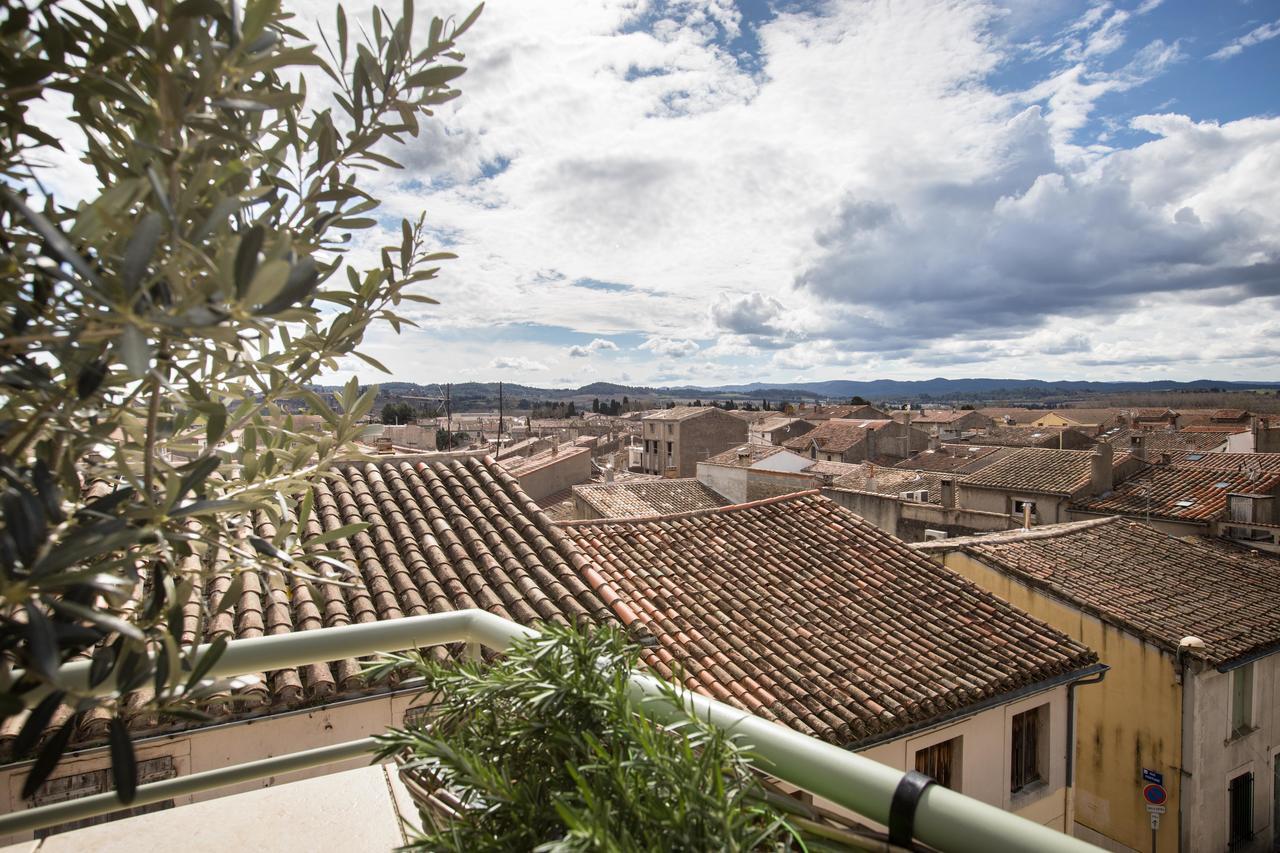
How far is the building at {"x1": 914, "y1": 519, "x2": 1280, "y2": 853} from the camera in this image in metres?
10.9

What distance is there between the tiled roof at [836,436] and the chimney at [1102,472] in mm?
21330

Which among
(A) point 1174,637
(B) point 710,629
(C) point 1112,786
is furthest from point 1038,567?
(B) point 710,629

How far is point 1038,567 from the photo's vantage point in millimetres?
12609

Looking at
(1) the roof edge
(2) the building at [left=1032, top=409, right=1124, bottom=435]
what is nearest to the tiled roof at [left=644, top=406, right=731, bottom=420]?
(2) the building at [left=1032, top=409, right=1124, bottom=435]

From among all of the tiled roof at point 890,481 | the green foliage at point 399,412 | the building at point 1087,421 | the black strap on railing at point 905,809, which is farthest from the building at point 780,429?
the black strap on railing at point 905,809

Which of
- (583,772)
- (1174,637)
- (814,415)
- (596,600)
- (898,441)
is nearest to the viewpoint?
(583,772)

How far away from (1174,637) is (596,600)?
973 cm

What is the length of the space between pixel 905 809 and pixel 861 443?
135ft

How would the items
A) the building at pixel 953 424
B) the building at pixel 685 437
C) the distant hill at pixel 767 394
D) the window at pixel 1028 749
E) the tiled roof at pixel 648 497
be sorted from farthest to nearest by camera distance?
1. the distant hill at pixel 767 394
2. the building at pixel 953 424
3. the building at pixel 685 437
4. the tiled roof at pixel 648 497
5. the window at pixel 1028 749

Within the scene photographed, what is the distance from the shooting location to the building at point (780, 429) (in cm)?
4629

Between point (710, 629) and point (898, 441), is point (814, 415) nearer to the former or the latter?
point (898, 441)

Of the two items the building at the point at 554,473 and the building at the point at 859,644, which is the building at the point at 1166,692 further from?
the building at the point at 554,473

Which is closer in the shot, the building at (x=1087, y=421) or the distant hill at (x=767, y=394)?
the building at (x=1087, y=421)

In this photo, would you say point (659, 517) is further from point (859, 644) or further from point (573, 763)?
point (573, 763)
